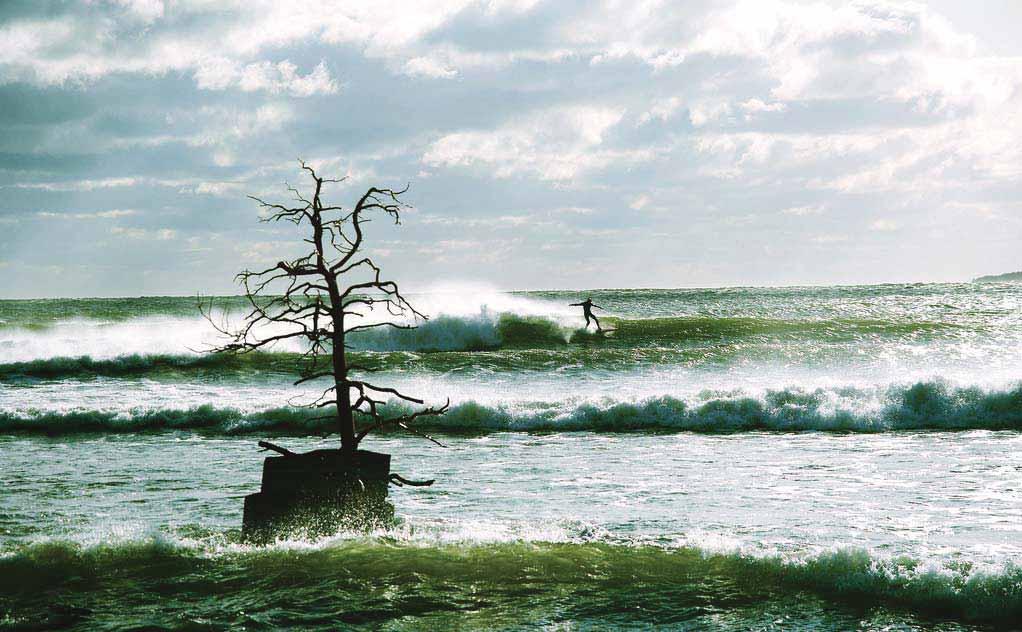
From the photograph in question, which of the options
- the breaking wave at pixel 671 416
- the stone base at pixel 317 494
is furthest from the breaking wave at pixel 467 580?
the breaking wave at pixel 671 416

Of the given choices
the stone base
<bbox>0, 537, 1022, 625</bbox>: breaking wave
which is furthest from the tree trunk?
<bbox>0, 537, 1022, 625</bbox>: breaking wave

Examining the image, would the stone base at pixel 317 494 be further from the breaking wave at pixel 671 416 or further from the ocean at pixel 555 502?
the breaking wave at pixel 671 416

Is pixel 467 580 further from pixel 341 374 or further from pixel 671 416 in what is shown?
pixel 671 416

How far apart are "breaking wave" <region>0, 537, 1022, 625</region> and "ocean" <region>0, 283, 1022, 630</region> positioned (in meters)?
0.03

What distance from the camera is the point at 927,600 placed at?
7.05 m

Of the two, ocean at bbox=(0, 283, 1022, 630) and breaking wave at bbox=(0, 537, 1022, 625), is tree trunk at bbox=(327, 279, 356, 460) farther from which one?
breaking wave at bbox=(0, 537, 1022, 625)

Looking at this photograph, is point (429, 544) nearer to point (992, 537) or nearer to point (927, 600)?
point (927, 600)

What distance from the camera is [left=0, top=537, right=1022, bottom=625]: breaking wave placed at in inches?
277

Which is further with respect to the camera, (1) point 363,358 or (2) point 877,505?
(1) point 363,358

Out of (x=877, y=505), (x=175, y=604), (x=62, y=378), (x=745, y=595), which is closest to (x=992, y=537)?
(x=877, y=505)

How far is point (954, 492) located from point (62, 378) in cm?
2487

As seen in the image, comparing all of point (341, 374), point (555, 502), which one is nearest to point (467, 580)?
point (341, 374)

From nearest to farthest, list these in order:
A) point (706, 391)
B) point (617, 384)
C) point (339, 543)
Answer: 1. point (339, 543)
2. point (706, 391)
3. point (617, 384)

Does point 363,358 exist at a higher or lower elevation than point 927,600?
higher
